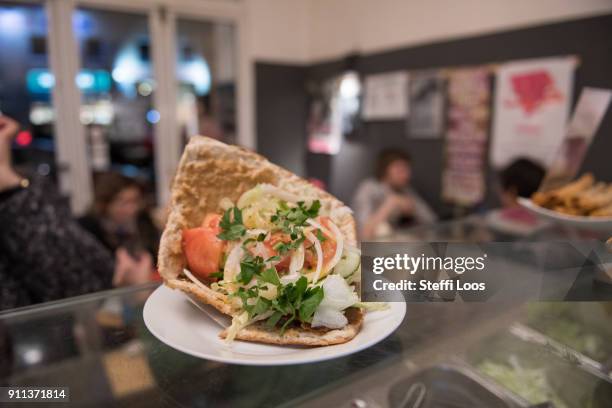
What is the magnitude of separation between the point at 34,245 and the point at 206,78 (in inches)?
154

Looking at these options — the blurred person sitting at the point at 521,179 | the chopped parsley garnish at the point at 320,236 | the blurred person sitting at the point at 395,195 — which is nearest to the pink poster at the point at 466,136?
the blurred person sitting at the point at 395,195

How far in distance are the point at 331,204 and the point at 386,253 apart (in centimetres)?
20

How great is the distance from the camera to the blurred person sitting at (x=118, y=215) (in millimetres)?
2564

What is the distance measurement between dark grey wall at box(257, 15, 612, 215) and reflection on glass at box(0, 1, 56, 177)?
2.12 metres

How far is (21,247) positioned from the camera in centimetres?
108

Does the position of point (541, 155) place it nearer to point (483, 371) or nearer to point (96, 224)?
point (483, 371)

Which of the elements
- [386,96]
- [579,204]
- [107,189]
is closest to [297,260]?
[579,204]

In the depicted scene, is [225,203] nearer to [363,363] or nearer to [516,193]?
[363,363]

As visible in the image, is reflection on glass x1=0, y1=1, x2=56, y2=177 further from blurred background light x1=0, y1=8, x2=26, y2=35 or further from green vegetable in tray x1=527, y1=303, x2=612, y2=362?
green vegetable in tray x1=527, y1=303, x2=612, y2=362

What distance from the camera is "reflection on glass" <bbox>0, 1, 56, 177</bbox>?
3.59m

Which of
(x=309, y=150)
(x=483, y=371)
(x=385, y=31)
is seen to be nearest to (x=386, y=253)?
(x=483, y=371)

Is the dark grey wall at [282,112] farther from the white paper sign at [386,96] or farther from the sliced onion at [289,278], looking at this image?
the sliced onion at [289,278]

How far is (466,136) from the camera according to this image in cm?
350

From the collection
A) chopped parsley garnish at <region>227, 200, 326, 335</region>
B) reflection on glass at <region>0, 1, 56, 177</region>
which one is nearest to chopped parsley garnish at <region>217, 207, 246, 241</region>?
chopped parsley garnish at <region>227, 200, 326, 335</region>
